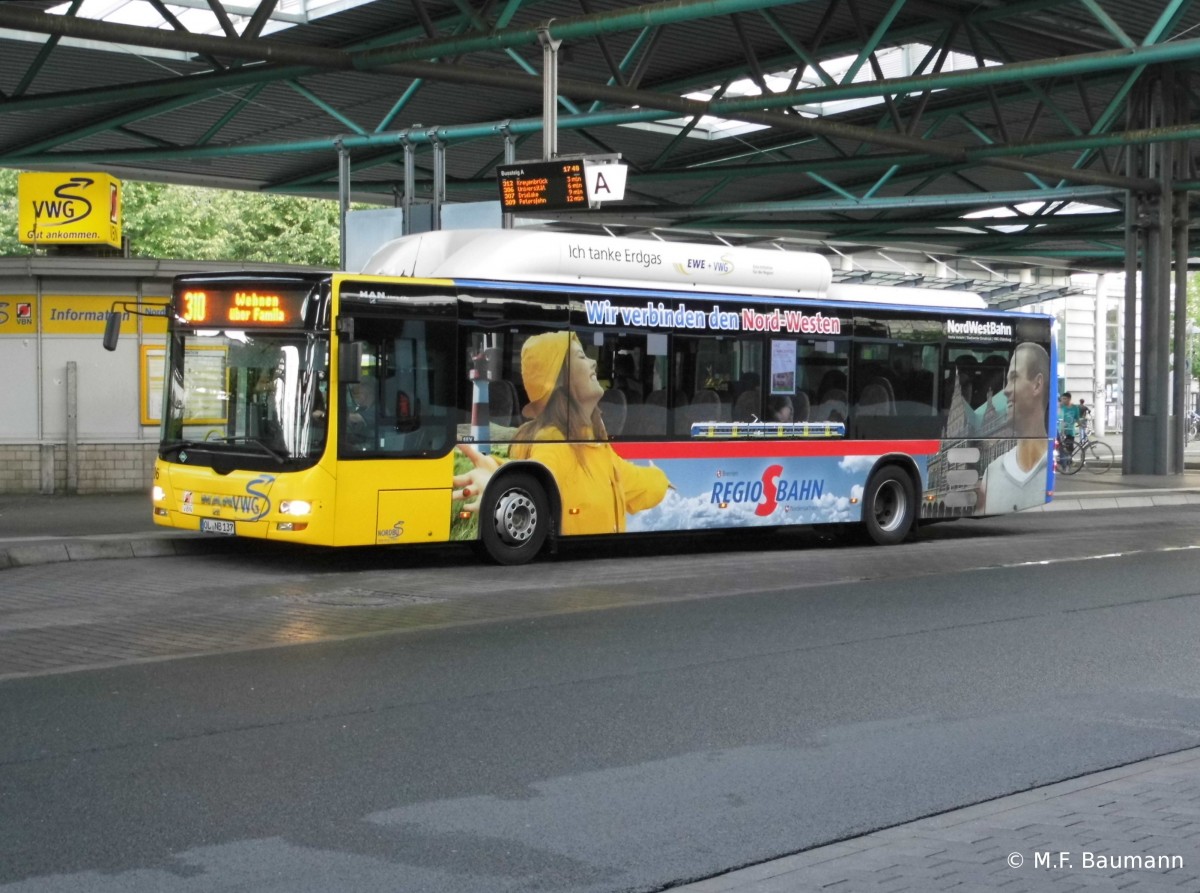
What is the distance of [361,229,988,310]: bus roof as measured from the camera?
15391mm

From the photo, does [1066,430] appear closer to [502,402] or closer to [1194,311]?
[502,402]

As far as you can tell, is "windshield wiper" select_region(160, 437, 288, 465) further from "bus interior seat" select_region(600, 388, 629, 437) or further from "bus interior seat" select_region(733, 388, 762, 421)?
"bus interior seat" select_region(733, 388, 762, 421)

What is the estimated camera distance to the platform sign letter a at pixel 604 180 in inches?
671

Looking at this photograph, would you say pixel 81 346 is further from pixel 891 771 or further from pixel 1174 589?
pixel 891 771

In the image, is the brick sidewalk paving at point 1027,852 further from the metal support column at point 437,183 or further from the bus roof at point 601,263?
the metal support column at point 437,183

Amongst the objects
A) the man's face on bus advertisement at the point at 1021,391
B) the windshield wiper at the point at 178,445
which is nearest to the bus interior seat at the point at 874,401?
the man's face on bus advertisement at the point at 1021,391

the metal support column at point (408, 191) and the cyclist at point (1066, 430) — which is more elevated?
the metal support column at point (408, 191)

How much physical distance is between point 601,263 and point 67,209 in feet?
34.2

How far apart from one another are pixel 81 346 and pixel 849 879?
18.5 m

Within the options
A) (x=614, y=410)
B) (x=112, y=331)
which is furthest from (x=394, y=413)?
(x=112, y=331)

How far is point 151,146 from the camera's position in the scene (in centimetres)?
2823

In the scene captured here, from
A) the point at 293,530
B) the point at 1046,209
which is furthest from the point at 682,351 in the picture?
the point at 1046,209

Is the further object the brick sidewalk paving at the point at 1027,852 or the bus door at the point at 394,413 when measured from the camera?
the bus door at the point at 394,413

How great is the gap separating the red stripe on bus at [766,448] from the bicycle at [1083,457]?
13.9 metres
